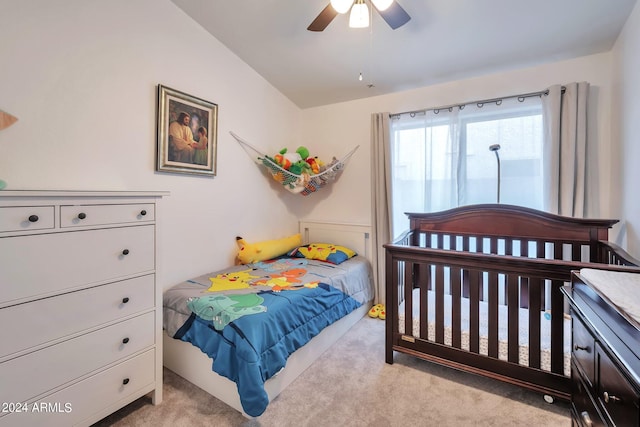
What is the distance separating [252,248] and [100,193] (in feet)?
4.94

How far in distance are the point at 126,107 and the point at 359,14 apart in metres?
1.62

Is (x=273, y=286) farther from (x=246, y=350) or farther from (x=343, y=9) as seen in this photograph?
(x=343, y=9)

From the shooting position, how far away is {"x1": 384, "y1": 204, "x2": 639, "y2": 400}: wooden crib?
155 cm

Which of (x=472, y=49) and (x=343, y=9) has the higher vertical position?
(x=472, y=49)

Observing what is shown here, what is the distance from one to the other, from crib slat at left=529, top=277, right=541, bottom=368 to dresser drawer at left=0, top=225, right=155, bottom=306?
2138 millimetres

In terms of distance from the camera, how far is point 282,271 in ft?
8.16

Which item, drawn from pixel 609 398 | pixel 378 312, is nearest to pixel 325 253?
pixel 378 312

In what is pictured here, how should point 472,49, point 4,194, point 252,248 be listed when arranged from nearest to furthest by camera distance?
point 4,194, point 472,49, point 252,248

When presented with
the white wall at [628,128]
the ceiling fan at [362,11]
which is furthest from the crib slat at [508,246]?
the ceiling fan at [362,11]

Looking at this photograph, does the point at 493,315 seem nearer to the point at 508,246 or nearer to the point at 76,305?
the point at 508,246

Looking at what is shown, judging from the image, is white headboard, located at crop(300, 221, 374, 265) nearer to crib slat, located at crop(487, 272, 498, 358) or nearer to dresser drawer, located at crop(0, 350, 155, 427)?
crib slat, located at crop(487, 272, 498, 358)

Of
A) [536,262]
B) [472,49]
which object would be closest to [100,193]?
[536,262]

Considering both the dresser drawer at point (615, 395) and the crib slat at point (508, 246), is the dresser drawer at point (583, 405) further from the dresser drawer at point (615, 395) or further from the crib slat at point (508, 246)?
the crib slat at point (508, 246)

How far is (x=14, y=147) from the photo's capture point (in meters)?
1.48
